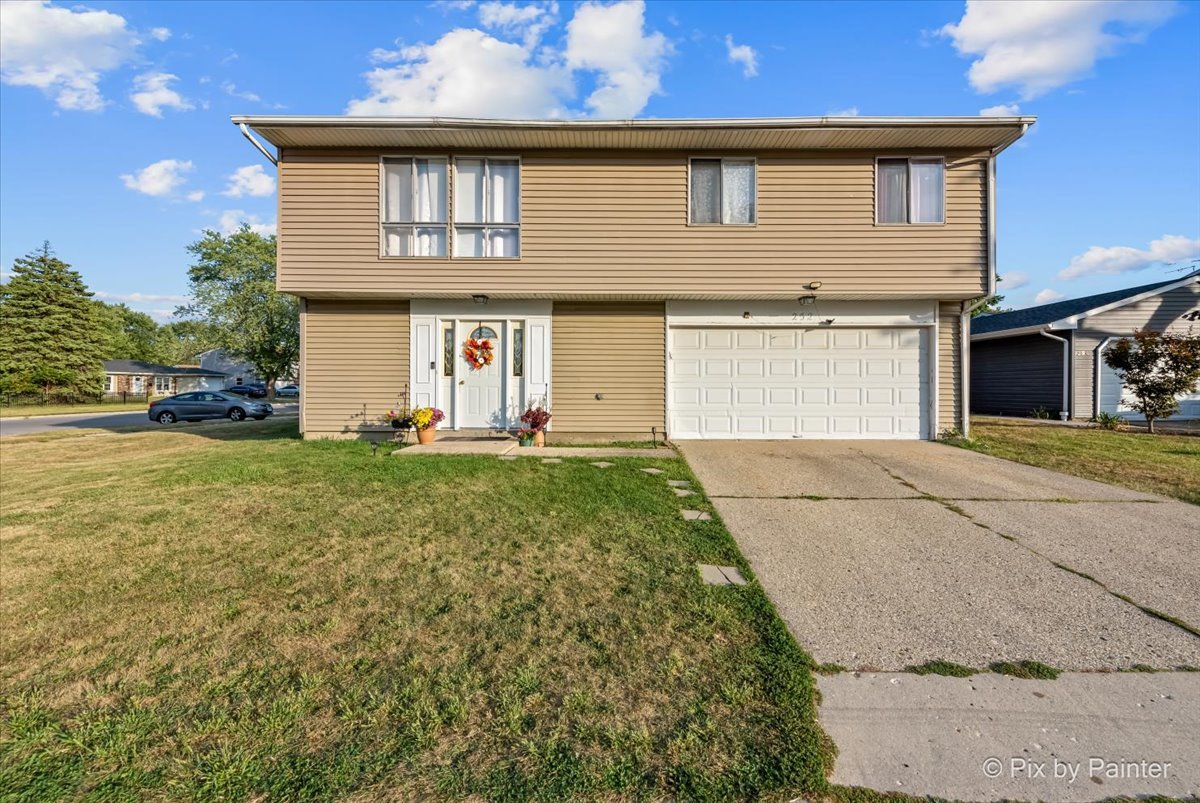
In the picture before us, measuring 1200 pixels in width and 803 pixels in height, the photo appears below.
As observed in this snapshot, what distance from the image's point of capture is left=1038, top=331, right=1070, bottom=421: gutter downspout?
1346 cm

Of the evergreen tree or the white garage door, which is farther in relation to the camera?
the evergreen tree

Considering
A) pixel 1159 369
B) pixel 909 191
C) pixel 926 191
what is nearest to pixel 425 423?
pixel 909 191

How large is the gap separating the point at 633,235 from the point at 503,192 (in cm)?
245

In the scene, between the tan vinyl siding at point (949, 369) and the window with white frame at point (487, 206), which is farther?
the tan vinyl siding at point (949, 369)

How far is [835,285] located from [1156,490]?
16.1ft

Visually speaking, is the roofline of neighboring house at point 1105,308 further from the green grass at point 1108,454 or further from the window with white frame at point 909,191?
the window with white frame at point 909,191

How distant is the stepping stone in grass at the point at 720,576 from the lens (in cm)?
332

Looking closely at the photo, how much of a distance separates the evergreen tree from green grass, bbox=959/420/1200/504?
44222 mm

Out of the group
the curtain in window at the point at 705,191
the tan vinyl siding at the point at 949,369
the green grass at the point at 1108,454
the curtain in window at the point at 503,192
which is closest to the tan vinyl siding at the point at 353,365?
the curtain in window at the point at 503,192

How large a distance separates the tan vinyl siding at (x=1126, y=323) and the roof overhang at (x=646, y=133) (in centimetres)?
832

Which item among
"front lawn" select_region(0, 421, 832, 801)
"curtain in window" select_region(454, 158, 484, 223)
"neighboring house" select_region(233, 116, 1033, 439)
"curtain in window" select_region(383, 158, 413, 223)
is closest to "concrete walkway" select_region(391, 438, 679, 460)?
"neighboring house" select_region(233, 116, 1033, 439)

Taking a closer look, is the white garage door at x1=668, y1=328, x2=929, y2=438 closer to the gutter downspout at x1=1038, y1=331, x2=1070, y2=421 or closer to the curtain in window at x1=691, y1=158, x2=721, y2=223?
the curtain in window at x1=691, y1=158, x2=721, y2=223

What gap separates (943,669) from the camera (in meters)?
2.40

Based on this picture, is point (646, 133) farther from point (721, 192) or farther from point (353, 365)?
point (353, 365)
